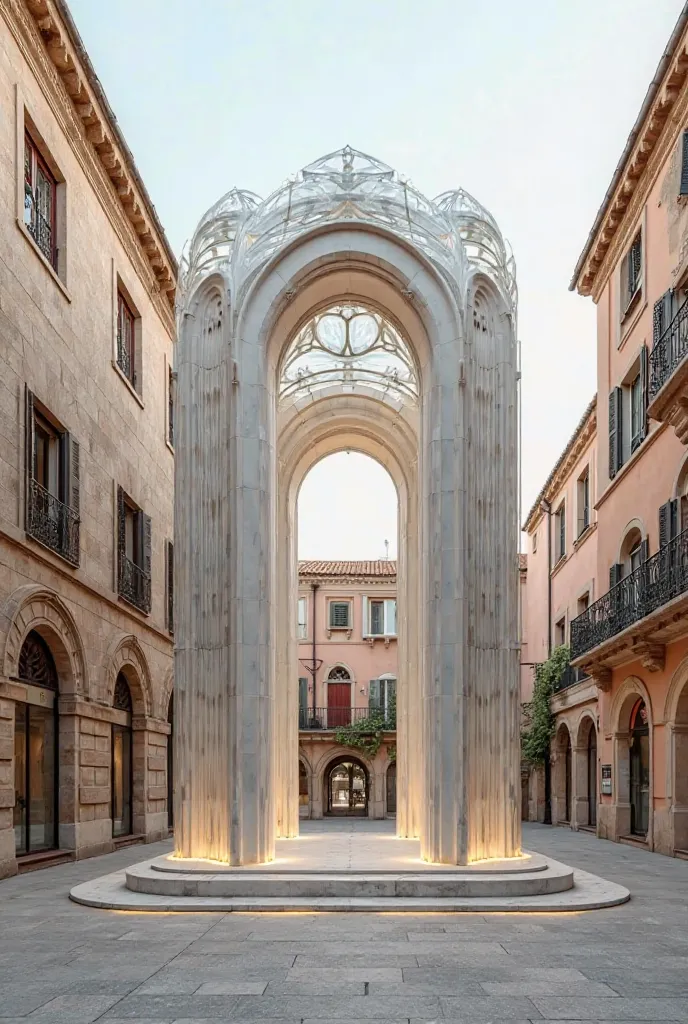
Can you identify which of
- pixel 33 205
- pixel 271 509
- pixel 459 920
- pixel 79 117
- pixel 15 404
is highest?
pixel 79 117

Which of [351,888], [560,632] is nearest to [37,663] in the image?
[351,888]

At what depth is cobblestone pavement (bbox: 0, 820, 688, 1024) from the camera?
8.40 m

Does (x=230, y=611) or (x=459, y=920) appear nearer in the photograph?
→ (x=459, y=920)

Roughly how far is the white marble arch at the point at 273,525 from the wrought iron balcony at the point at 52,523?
3.20m

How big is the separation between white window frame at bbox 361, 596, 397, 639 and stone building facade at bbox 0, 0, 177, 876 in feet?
61.6

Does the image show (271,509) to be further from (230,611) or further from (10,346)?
(10,346)

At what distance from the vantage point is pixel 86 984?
927cm

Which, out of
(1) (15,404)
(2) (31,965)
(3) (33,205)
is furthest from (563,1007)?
(3) (33,205)

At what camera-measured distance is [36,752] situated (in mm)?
19141

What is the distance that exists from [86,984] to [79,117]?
1715 centimetres

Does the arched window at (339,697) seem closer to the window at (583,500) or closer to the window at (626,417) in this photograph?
the window at (583,500)

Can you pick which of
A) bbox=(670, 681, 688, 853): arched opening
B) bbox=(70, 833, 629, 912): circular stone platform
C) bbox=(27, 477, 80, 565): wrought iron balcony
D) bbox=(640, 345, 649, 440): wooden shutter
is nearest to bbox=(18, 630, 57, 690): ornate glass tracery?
bbox=(27, 477, 80, 565): wrought iron balcony

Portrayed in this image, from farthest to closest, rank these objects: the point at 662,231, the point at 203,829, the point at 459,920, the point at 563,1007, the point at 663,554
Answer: the point at 662,231 → the point at 663,554 → the point at 203,829 → the point at 459,920 → the point at 563,1007

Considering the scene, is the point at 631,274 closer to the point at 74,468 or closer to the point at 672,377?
the point at 672,377
